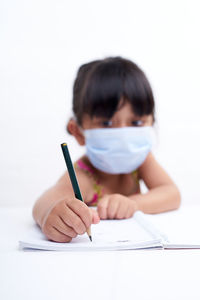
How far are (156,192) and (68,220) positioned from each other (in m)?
0.55

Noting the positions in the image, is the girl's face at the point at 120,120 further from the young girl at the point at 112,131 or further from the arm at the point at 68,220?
the arm at the point at 68,220

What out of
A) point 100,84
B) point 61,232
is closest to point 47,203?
point 61,232

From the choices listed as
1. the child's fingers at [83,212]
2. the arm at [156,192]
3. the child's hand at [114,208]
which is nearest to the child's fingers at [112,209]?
the child's hand at [114,208]

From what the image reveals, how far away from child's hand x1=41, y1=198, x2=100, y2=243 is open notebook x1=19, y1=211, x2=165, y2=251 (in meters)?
0.02

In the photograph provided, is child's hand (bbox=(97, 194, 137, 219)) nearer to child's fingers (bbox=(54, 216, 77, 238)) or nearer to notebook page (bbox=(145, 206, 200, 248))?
notebook page (bbox=(145, 206, 200, 248))

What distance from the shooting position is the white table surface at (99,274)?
1.27 feet

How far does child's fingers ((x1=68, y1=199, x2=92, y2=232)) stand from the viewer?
1.85 feet

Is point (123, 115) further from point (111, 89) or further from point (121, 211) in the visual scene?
point (121, 211)

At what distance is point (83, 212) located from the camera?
566mm

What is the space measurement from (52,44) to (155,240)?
156cm

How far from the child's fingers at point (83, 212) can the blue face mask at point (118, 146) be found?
0.47 m

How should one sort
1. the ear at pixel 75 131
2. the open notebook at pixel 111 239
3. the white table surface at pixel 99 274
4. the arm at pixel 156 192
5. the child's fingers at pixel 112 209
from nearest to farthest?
the white table surface at pixel 99 274
the open notebook at pixel 111 239
the child's fingers at pixel 112 209
the arm at pixel 156 192
the ear at pixel 75 131

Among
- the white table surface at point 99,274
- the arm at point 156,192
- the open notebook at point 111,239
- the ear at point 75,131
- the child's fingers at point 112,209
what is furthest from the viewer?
the ear at point 75,131

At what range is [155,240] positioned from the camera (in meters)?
0.54
